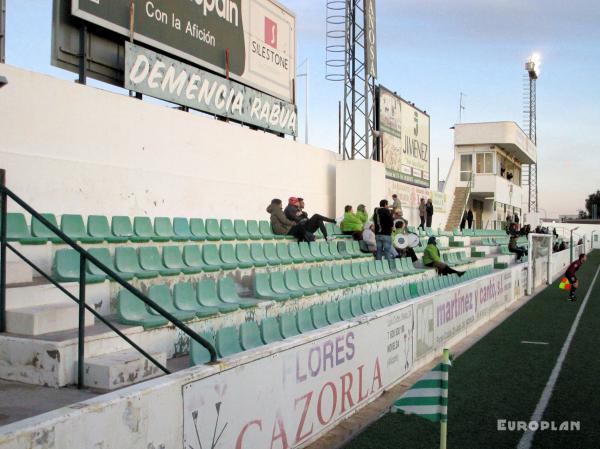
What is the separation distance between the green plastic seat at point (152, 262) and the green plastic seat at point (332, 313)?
1.95 meters

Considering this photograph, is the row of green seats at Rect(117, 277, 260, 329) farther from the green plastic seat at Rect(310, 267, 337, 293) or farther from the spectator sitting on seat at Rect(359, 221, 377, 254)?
the spectator sitting on seat at Rect(359, 221, 377, 254)

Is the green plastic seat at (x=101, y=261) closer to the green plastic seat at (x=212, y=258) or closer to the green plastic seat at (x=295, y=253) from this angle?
the green plastic seat at (x=212, y=258)

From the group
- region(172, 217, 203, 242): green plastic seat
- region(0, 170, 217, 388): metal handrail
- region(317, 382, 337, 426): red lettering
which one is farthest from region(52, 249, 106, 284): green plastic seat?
region(172, 217, 203, 242): green plastic seat

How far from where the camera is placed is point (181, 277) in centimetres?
713

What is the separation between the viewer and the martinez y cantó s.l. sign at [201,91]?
10531 millimetres

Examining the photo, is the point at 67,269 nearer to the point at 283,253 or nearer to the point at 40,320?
the point at 40,320

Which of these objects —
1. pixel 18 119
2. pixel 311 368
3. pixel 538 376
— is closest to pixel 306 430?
pixel 311 368

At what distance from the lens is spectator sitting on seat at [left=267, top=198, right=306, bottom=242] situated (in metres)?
11.6

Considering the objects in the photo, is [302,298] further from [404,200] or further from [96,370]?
[404,200]

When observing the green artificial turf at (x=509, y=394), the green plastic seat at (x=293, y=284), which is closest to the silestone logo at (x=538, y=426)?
the green artificial turf at (x=509, y=394)

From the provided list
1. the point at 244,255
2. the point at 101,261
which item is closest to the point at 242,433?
the point at 101,261

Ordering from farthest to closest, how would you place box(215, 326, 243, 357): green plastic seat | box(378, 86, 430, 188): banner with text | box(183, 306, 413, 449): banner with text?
box(378, 86, 430, 188): banner with text
box(215, 326, 243, 357): green plastic seat
box(183, 306, 413, 449): banner with text

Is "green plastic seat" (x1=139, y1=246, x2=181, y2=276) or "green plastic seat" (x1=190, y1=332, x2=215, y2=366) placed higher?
"green plastic seat" (x1=139, y1=246, x2=181, y2=276)

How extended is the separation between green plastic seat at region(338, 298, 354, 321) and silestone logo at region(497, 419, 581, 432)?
6.06 ft
